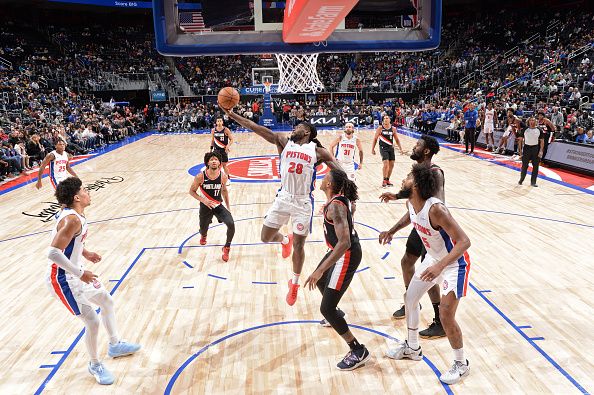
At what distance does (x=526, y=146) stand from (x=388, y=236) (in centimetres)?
759

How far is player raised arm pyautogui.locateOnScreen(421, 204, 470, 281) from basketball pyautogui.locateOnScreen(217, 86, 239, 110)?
3.13 meters

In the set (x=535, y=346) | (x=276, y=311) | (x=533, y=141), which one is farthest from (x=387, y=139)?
(x=535, y=346)

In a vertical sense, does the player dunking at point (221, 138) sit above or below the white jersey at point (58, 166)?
above

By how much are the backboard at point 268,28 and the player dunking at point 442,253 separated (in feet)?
14.0

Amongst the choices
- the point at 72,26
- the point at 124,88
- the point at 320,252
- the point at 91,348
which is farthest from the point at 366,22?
the point at 72,26

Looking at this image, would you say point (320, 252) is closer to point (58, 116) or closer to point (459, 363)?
point (459, 363)

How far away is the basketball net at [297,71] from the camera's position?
14.2m

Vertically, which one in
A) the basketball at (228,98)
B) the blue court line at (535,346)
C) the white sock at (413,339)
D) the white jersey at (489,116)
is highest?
the basketball at (228,98)

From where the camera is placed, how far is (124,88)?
98.9 ft

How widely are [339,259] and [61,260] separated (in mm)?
2189

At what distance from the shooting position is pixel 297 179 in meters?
5.21

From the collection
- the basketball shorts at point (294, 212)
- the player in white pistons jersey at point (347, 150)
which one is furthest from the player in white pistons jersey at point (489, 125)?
the basketball shorts at point (294, 212)

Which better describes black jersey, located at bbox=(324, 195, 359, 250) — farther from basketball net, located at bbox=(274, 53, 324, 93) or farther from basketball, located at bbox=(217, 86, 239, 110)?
basketball net, located at bbox=(274, 53, 324, 93)

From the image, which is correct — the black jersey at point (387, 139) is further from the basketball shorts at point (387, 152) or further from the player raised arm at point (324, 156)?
the player raised arm at point (324, 156)
